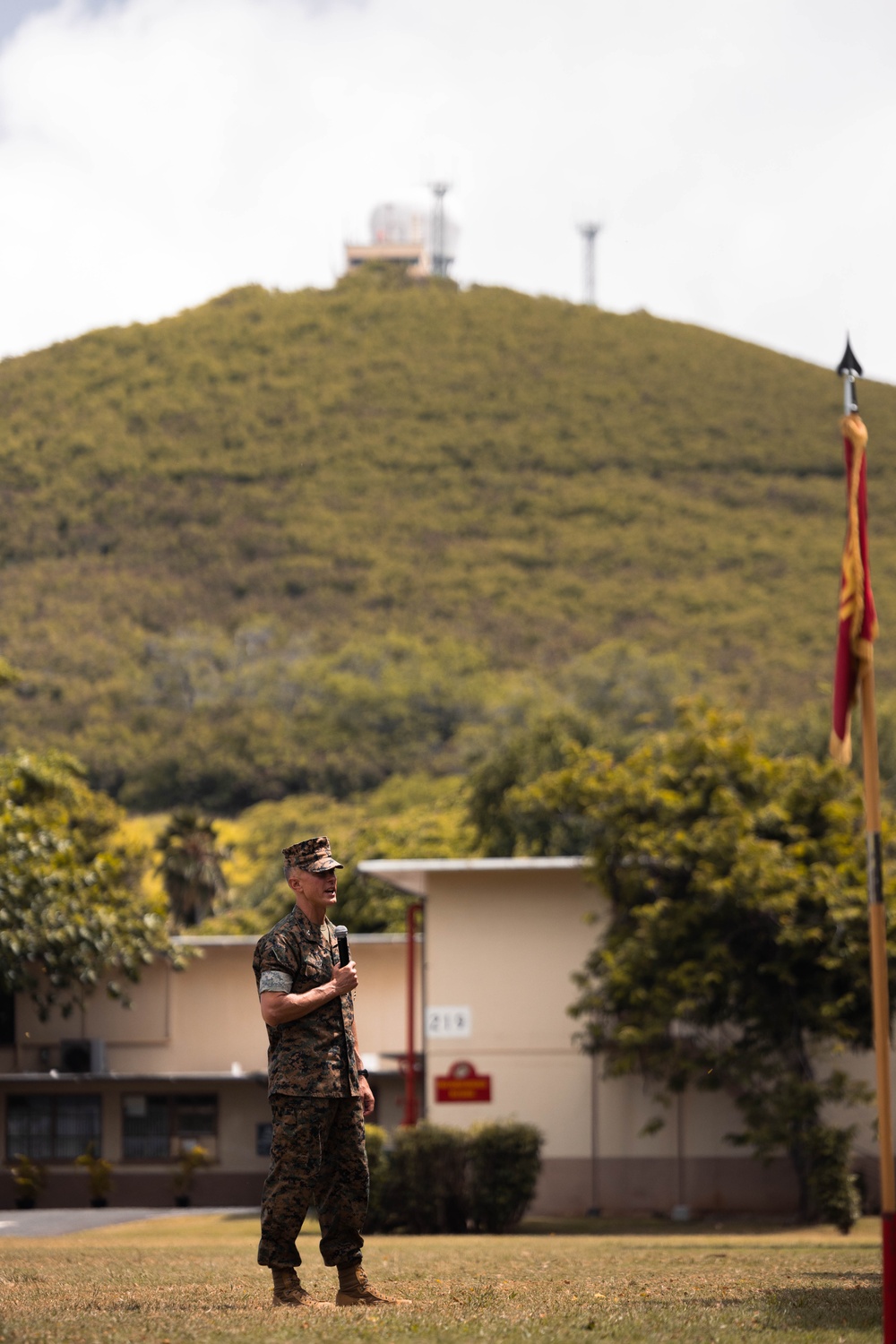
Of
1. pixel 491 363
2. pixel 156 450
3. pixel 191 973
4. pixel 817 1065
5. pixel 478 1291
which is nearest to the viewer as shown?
pixel 478 1291

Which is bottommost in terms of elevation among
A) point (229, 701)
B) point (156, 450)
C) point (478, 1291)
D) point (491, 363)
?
point (478, 1291)

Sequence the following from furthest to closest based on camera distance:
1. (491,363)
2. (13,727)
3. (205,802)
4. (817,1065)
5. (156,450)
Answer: (491,363) → (156,450) → (13,727) → (205,802) → (817,1065)

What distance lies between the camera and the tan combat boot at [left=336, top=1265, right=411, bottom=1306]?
26.3 feet

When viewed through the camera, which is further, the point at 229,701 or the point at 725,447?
the point at 725,447

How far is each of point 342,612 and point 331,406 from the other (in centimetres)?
3910

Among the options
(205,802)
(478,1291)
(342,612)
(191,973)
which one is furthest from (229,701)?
(478,1291)

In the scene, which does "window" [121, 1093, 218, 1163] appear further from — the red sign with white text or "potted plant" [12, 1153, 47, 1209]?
the red sign with white text

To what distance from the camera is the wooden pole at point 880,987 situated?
6.46 metres

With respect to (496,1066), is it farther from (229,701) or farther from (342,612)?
(342,612)

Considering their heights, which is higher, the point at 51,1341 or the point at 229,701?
the point at 229,701

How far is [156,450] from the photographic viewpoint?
17900 cm

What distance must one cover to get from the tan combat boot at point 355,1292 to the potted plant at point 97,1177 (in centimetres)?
2100

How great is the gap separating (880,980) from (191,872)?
51.6 m

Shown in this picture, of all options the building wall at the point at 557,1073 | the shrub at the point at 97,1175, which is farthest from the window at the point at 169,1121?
the building wall at the point at 557,1073
